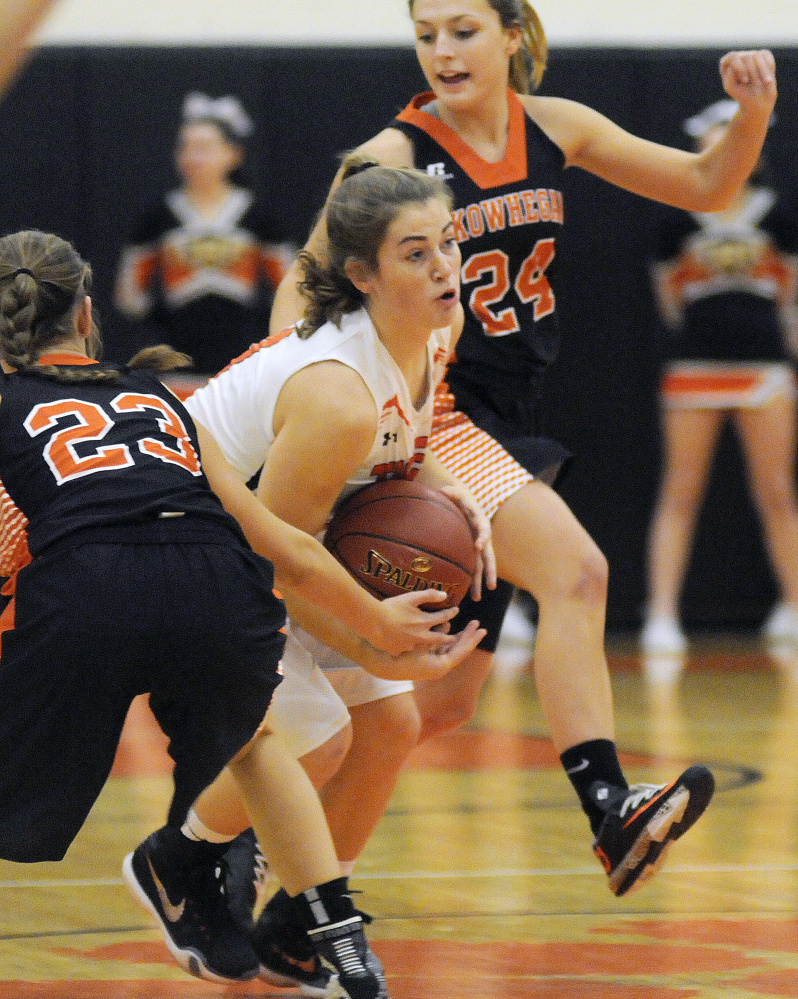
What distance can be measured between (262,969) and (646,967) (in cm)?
64

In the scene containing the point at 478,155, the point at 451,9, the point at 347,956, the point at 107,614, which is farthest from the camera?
the point at 478,155

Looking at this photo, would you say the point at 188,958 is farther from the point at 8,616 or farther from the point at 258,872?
the point at 8,616

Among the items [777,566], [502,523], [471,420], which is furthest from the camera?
[777,566]

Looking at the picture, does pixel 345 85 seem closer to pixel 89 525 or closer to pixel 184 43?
pixel 184 43

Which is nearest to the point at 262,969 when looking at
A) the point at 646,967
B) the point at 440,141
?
the point at 646,967

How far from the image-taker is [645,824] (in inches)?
118

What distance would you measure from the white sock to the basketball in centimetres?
48

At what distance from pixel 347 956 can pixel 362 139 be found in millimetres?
5179

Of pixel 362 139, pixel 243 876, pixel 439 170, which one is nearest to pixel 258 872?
pixel 243 876

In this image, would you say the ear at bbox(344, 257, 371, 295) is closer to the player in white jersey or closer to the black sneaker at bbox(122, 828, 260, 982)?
the player in white jersey

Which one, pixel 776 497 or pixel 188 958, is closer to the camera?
pixel 188 958

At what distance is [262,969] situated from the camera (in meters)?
2.95

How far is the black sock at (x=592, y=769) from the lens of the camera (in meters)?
3.18

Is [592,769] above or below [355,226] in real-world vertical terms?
below
